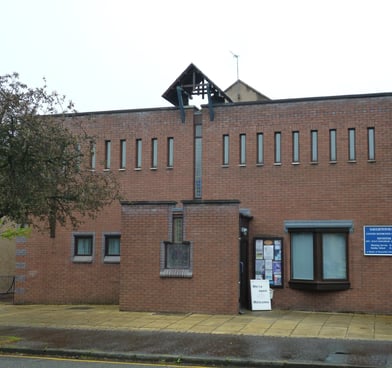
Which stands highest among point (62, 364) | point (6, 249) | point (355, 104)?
point (355, 104)

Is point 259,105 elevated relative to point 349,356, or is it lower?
elevated

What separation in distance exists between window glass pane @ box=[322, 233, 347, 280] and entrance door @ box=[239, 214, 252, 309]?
2.49 m

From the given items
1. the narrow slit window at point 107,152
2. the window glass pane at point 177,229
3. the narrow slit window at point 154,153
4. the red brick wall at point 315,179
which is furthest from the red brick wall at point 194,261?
the narrow slit window at point 107,152

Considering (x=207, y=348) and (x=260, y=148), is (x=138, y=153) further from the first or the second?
(x=207, y=348)

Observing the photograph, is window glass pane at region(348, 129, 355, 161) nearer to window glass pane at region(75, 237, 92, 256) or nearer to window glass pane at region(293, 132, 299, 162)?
window glass pane at region(293, 132, 299, 162)

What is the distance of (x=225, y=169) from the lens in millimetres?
19297

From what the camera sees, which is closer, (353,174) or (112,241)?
(353,174)

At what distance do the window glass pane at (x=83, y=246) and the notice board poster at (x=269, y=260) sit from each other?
20.7 ft

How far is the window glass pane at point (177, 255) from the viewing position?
1734 cm

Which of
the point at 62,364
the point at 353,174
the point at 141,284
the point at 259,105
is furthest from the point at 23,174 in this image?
the point at 353,174

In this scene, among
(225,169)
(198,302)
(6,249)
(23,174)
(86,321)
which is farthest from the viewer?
(6,249)

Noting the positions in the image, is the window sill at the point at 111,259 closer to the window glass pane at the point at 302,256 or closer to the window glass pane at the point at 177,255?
the window glass pane at the point at 177,255

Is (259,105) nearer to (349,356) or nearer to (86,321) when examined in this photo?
(86,321)

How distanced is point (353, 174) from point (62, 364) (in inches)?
440
